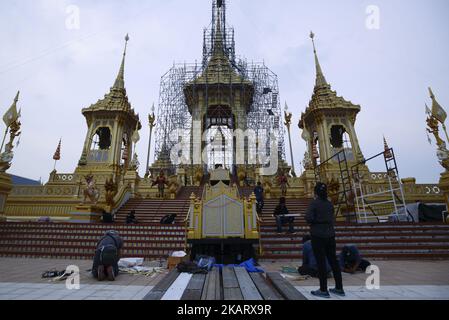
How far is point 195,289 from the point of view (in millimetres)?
2916

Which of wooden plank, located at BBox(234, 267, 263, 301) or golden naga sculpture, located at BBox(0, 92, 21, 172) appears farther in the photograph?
golden naga sculpture, located at BBox(0, 92, 21, 172)

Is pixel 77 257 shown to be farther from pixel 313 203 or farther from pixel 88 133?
pixel 88 133

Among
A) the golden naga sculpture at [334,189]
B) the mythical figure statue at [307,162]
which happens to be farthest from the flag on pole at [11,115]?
the mythical figure statue at [307,162]

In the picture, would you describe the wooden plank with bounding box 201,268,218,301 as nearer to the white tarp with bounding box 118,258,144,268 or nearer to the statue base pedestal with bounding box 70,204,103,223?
the white tarp with bounding box 118,258,144,268

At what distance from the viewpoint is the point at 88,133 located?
82.5 ft

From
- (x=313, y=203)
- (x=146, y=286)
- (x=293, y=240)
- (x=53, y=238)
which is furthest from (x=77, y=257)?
(x=313, y=203)

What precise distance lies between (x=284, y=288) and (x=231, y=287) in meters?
0.68

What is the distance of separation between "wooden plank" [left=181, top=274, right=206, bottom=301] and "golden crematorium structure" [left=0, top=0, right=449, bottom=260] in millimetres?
8571

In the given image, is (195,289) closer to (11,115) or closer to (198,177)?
(11,115)

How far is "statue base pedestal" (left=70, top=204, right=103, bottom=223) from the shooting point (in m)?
10.2

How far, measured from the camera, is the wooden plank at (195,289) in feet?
8.45
